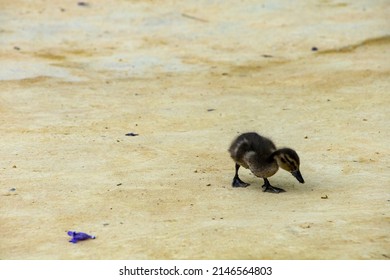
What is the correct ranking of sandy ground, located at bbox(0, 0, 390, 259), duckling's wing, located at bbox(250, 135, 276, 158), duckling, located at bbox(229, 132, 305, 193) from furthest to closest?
duckling's wing, located at bbox(250, 135, 276, 158), duckling, located at bbox(229, 132, 305, 193), sandy ground, located at bbox(0, 0, 390, 259)

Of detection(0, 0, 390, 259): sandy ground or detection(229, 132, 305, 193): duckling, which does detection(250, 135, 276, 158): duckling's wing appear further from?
detection(0, 0, 390, 259): sandy ground

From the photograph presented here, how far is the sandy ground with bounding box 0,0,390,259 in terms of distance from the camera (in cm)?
738

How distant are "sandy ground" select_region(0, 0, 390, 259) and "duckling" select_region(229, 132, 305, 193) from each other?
8.6 inches

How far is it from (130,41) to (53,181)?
Answer: 870 centimetres

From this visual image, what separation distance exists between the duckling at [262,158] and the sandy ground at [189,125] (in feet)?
0.71

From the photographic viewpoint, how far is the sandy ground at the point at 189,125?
7383 millimetres

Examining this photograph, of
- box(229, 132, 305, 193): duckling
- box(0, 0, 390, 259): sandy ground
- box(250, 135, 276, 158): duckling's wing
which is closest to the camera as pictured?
box(0, 0, 390, 259): sandy ground

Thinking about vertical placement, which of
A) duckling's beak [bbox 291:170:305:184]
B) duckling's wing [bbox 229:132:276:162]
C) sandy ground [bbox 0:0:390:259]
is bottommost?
sandy ground [bbox 0:0:390:259]

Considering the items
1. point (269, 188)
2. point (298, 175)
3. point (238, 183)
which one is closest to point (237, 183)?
point (238, 183)

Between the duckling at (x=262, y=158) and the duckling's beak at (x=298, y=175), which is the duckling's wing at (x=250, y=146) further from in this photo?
the duckling's beak at (x=298, y=175)

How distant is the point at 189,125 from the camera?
38.8 feet

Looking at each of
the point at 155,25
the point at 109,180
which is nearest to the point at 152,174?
the point at 109,180

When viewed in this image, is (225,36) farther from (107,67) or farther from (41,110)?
(41,110)

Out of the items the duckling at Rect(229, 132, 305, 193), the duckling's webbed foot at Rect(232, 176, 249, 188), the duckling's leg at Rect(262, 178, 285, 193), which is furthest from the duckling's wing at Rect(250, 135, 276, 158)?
the duckling's webbed foot at Rect(232, 176, 249, 188)
